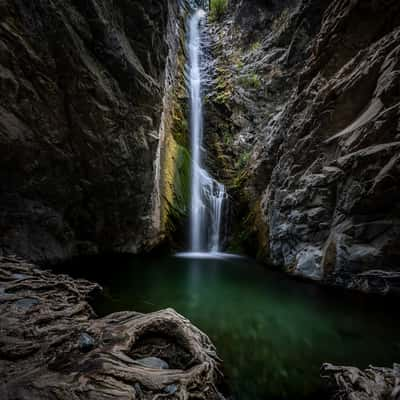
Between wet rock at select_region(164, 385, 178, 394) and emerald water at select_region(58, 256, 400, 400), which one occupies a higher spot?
wet rock at select_region(164, 385, 178, 394)

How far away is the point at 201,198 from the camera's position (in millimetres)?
14477

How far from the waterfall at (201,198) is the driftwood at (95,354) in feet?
33.8

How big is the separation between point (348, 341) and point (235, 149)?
45.9 ft

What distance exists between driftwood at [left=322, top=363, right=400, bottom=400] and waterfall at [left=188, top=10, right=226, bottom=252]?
10993 mm

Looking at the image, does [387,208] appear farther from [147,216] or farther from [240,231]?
[147,216]

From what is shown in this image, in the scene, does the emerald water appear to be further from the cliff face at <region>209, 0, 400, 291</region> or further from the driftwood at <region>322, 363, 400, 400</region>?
the cliff face at <region>209, 0, 400, 291</region>

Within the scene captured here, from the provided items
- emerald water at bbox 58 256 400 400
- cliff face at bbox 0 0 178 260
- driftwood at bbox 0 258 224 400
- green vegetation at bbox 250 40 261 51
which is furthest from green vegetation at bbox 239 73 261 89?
driftwood at bbox 0 258 224 400

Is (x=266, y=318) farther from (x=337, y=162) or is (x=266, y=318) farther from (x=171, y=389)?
(x=337, y=162)

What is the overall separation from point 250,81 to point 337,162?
1252cm

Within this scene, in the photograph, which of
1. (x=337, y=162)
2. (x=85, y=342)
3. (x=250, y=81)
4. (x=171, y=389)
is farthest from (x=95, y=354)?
(x=250, y=81)

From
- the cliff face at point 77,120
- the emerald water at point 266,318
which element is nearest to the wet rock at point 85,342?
the emerald water at point 266,318

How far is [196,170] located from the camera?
1566 centimetres

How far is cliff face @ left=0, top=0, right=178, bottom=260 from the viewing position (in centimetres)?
575

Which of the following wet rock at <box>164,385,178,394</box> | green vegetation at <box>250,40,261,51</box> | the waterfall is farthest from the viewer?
green vegetation at <box>250,40,261,51</box>
